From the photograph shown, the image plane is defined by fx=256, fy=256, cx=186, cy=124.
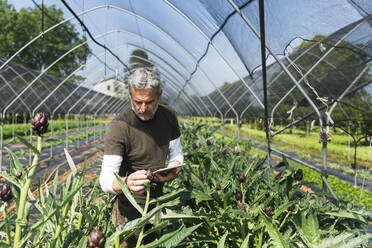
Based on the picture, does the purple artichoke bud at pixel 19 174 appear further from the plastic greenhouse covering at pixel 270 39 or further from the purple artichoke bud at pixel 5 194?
the plastic greenhouse covering at pixel 270 39

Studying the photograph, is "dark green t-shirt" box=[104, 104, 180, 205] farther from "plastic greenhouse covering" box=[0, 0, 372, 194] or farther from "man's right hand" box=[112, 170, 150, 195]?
"plastic greenhouse covering" box=[0, 0, 372, 194]

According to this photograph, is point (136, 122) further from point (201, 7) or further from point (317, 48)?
point (201, 7)

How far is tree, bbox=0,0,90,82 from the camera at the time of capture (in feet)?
19.7

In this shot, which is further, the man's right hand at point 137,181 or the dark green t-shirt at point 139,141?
the dark green t-shirt at point 139,141

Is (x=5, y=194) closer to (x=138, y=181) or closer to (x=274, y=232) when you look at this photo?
(x=138, y=181)

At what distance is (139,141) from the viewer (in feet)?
5.03

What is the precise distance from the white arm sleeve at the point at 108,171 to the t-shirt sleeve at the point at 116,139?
28 millimetres

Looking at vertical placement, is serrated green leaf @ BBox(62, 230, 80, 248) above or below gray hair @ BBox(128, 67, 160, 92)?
below

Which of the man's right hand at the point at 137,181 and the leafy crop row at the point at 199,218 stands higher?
the man's right hand at the point at 137,181

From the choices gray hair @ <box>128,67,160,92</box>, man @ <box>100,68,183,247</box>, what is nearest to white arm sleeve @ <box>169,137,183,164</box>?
man @ <box>100,68,183,247</box>

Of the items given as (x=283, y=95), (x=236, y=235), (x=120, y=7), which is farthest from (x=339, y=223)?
(x=120, y=7)

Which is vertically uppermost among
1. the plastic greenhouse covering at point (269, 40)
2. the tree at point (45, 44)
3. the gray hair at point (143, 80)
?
the tree at point (45, 44)

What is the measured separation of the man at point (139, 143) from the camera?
130 cm

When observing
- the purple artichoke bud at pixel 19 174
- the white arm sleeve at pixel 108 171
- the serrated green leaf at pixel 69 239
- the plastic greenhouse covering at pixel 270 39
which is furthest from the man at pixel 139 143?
the plastic greenhouse covering at pixel 270 39
